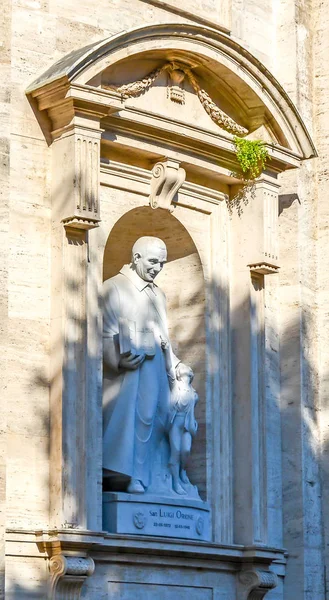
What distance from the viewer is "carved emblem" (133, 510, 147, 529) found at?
11758 millimetres

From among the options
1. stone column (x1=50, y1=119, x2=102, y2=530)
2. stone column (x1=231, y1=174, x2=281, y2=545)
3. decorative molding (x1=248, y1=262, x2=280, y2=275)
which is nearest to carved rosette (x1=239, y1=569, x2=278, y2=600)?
stone column (x1=231, y1=174, x2=281, y2=545)

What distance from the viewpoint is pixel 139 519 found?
38.6 ft

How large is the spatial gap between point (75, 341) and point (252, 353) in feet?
6.42

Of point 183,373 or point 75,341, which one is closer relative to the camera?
point 75,341

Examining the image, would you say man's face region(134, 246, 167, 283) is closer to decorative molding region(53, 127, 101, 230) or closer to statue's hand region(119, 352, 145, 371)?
statue's hand region(119, 352, 145, 371)

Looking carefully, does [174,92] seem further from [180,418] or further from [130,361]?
[180,418]

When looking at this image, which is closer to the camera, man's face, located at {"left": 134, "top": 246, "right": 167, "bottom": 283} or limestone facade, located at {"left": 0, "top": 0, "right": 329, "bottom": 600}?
limestone facade, located at {"left": 0, "top": 0, "right": 329, "bottom": 600}

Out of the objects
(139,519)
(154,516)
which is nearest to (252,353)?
(154,516)

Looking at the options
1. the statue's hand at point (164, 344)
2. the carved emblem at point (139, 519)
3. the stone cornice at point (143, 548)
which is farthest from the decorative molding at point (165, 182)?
the stone cornice at point (143, 548)

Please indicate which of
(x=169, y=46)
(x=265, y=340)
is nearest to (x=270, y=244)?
(x=265, y=340)

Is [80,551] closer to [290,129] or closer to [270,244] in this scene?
[270,244]

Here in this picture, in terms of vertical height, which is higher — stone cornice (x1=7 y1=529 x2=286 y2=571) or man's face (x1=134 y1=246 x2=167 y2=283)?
man's face (x1=134 y1=246 x2=167 y2=283)

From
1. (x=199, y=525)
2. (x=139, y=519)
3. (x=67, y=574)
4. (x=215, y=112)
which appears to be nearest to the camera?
(x=67, y=574)

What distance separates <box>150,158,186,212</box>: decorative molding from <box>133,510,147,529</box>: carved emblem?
2.33 meters
